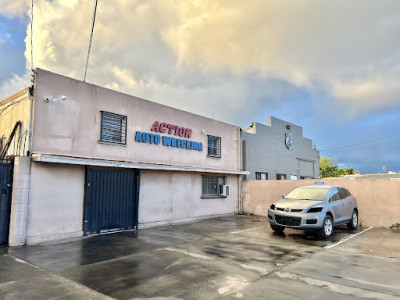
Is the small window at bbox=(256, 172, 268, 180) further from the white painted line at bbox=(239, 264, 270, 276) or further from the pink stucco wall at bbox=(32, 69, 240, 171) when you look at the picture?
the white painted line at bbox=(239, 264, 270, 276)

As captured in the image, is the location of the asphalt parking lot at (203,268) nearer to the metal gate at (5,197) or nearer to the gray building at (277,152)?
the metal gate at (5,197)

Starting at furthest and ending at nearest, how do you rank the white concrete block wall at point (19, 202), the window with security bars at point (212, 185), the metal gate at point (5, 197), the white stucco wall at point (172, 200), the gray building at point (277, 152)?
the gray building at point (277, 152)
the window with security bars at point (212, 185)
the white stucco wall at point (172, 200)
the metal gate at point (5, 197)
the white concrete block wall at point (19, 202)

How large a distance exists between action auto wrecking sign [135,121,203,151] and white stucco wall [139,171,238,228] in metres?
1.29

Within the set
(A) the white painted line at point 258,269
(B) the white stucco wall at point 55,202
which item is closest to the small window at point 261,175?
(B) the white stucco wall at point 55,202

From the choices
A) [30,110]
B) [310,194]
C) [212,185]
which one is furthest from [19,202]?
[310,194]

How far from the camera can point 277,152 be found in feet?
66.7

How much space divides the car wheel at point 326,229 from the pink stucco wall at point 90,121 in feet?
21.3

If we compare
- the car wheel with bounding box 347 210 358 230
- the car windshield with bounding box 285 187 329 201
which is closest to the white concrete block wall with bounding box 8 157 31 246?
the car windshield with bounding box 285 187 329 201

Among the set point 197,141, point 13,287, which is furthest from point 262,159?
point 13,287

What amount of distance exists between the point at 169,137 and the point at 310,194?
6.26 meters

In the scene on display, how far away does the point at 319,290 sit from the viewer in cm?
485

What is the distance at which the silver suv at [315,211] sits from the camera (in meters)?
9.15

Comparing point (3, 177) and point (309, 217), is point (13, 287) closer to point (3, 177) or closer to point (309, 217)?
point (3, 177)

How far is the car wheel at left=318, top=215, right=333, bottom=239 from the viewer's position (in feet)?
30.2
